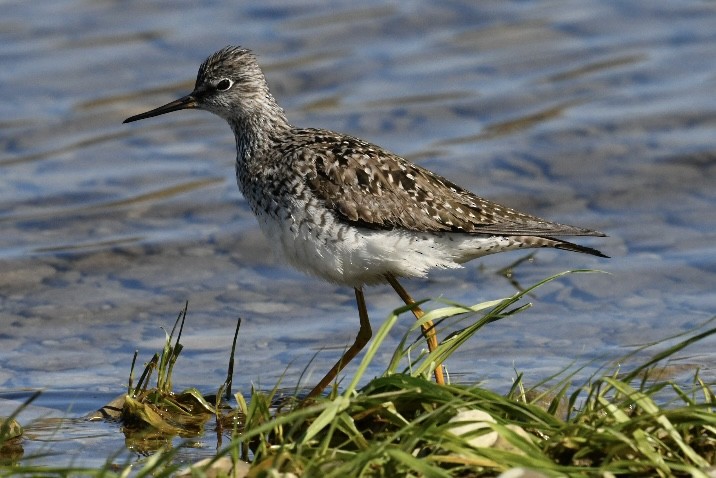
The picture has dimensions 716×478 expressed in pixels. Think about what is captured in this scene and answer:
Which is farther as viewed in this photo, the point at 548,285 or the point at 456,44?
the point at 456,44

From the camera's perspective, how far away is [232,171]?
36.6 feet

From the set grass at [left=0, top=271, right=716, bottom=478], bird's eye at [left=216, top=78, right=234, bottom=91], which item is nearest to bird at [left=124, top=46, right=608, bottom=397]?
bird's eye at [left=216, top=78, right=234, bottom=91]

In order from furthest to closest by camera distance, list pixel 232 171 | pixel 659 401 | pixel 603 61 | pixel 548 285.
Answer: pixel 603 61 → pixel 232 171 → pixel 548 285 → pixel 659 401

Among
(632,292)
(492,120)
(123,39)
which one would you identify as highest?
(123,39)

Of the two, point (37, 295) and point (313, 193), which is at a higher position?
point (313, 193)

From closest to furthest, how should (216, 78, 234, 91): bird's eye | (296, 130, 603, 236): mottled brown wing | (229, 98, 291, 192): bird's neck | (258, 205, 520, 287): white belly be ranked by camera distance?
(258, 205, 520, 287): white belly → (296, 130, 603, 236): mottled brown wing → (229, 98, 291, 192): bird's neck → (216, 78, 234, 91): bird's eye

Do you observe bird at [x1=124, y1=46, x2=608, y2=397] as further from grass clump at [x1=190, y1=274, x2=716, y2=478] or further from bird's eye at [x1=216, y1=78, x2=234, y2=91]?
grass clump at [x1=190, y1=274, x2=716, y2=478]

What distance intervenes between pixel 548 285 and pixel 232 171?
3.61 metres

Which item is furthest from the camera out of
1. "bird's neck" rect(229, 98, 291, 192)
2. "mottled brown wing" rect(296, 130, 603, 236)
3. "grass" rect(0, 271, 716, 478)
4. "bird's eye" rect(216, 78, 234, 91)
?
"bird's eye" rect(216, 78, 234, 91)

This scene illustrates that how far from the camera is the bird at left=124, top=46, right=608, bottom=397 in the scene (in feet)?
21.0

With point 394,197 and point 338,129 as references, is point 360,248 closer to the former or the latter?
point 394,197

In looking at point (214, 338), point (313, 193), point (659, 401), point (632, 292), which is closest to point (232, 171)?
point (214, 338)

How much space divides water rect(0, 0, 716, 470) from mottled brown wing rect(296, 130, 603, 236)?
90 cm

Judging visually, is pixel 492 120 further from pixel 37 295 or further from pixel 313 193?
pixel 313 193
